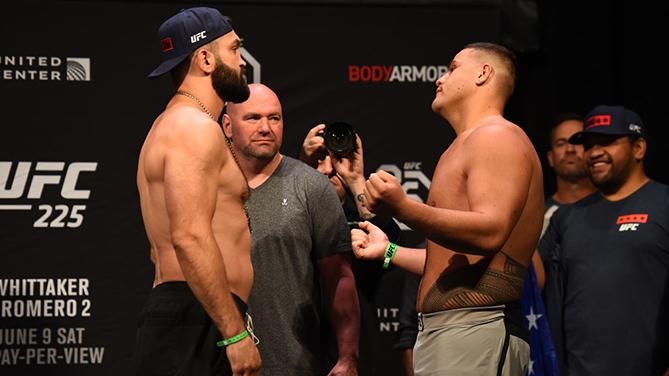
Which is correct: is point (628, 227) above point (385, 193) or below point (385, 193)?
above

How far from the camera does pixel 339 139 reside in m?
3.78

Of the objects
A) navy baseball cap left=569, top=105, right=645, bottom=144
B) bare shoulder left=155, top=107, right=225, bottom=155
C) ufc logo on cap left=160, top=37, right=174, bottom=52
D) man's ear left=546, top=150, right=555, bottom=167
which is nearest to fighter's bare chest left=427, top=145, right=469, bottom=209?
bare shoulder left=155, top=107, right=225, bottom=155

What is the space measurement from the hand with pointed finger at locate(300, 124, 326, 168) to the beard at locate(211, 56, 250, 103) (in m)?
0.95

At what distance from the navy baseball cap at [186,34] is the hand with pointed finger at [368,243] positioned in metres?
0.78

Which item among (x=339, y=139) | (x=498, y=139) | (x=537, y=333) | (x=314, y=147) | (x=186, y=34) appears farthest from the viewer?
(x=314, y=147)

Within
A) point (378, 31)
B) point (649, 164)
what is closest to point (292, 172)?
point (378, 31)

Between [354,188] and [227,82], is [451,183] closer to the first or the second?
[227,82]

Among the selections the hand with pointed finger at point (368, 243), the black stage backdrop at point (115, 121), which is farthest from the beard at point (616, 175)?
the hand with pointed finger at point (368, 243)

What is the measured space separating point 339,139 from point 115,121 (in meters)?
1.17

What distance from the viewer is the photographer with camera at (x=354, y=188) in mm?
3781

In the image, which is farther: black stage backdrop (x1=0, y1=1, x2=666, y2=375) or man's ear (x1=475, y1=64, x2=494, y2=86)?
black stage backdrop (x1=0, y1=1, x2=666, y2=375)

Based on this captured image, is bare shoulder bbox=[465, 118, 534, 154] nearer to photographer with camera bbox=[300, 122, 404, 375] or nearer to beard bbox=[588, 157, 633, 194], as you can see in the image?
photographer with camera bbox=[300, 122, 404, 375]

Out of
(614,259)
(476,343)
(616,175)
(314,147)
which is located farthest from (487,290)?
(616,175)

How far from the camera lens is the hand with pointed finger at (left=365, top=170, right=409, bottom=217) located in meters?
2.61
